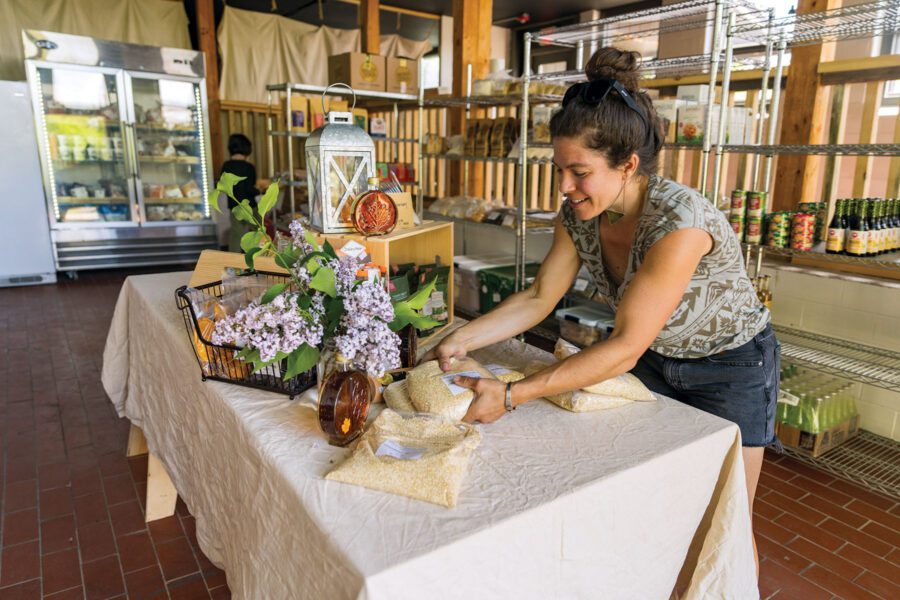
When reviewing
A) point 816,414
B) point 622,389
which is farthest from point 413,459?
point 816,414

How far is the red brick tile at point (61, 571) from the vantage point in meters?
1.97

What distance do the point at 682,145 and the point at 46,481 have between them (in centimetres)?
320

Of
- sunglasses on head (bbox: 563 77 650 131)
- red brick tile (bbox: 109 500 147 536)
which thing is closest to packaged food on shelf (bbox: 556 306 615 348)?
sunglasses on head (bbox: 563 77 650 131)

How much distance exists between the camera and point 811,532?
7.63 ft

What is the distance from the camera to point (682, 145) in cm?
304

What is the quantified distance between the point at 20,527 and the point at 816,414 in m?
3.23

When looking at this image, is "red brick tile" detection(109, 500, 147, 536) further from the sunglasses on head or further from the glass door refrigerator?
the glass door refrigerator

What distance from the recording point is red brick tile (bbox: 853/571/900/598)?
6.57 feet

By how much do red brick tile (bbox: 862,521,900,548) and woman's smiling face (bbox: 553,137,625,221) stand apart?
1811 millimetres

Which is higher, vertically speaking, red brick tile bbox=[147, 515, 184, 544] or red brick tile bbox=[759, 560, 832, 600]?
red brick tile bbox=[147, 515, 184, 544]

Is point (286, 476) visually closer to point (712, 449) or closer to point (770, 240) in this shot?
point (712, 449)

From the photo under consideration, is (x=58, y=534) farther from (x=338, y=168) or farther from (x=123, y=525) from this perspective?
(x=338, y=168)

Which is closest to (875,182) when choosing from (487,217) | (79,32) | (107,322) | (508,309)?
(487,217)

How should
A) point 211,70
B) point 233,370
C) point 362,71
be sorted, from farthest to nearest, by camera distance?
point 211,70
point 362,71
point 233,370
